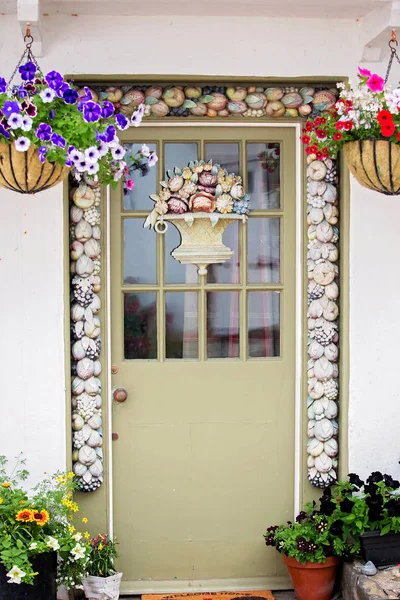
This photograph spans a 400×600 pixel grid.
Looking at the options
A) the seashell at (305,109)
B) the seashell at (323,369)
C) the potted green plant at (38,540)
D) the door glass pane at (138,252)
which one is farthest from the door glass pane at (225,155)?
the potted green plant at (38,540)

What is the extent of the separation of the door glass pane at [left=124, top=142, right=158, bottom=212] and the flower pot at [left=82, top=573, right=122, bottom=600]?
74.7 inches

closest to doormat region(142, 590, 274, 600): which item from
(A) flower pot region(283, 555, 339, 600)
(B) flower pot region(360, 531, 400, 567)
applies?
(A) flower pot region(283, 555, 339, 600)

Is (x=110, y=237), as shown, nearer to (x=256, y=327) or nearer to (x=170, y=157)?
(x=170, y=157)

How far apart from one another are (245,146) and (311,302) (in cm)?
90

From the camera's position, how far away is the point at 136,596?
4430 millimetres

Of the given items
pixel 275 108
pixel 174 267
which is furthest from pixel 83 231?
pixel 275 108

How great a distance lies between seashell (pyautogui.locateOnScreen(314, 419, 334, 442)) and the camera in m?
4.36

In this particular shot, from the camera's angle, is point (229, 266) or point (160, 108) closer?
point (160, 108)

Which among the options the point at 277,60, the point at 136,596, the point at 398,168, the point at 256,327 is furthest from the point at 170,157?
the point at 136,596

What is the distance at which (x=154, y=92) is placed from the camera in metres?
4.29

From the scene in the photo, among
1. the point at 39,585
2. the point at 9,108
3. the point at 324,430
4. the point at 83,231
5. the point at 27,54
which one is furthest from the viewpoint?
the point at 324,430

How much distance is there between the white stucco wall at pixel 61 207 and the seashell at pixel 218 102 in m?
0.12

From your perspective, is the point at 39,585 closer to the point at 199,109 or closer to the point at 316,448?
the point at 316,448

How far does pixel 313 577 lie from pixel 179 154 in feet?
7.46
